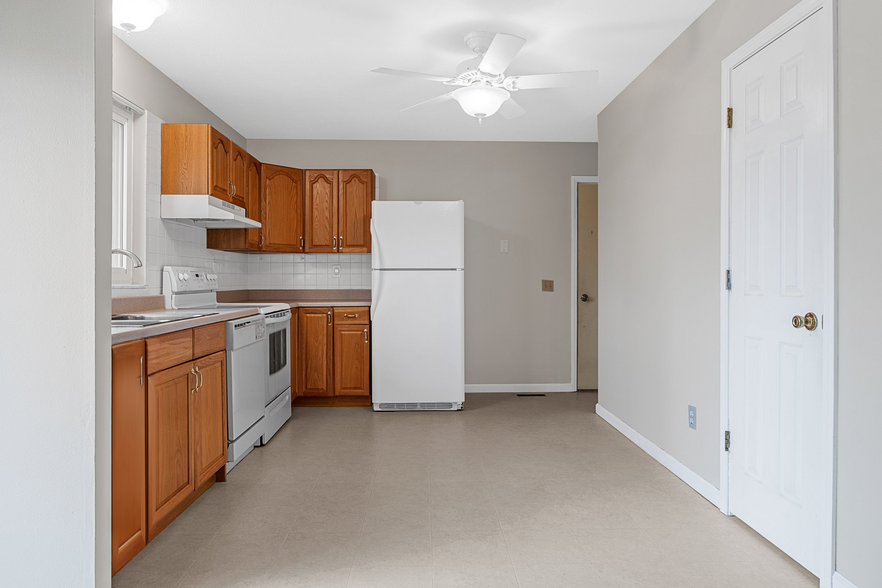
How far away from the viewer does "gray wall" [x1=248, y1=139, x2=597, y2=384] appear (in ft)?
16.7

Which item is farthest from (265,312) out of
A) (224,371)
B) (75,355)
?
(75,355)

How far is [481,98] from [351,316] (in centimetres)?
224

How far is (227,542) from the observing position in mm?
2180

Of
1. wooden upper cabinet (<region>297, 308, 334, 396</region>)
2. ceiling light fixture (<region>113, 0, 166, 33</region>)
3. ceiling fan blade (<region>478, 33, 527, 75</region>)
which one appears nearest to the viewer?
ceiling light fixture (<region>113, 0, 166, 33</region>)

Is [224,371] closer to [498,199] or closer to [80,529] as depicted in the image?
[80,529]

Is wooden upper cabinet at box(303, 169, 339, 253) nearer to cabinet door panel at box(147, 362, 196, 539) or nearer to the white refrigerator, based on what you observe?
the white refrigerator

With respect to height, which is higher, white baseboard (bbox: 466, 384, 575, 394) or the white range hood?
the white range hood

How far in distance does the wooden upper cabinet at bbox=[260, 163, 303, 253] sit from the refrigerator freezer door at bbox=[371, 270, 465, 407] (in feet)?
2.93

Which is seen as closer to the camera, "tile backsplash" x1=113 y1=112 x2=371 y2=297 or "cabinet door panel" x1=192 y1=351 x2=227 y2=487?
"cabinet door panel" x1=192 y1=351 x2=227 y2=487

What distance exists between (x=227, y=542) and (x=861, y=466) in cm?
224

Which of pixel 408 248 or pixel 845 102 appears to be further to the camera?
pixel 408 248

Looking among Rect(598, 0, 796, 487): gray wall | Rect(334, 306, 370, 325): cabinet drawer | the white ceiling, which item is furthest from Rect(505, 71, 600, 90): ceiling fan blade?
Rect(334, 306, 370, 325): cabinet drawer

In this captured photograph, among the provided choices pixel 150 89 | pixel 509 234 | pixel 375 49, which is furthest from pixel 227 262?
pixel 509 234

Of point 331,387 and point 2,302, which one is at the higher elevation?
point 2,302
